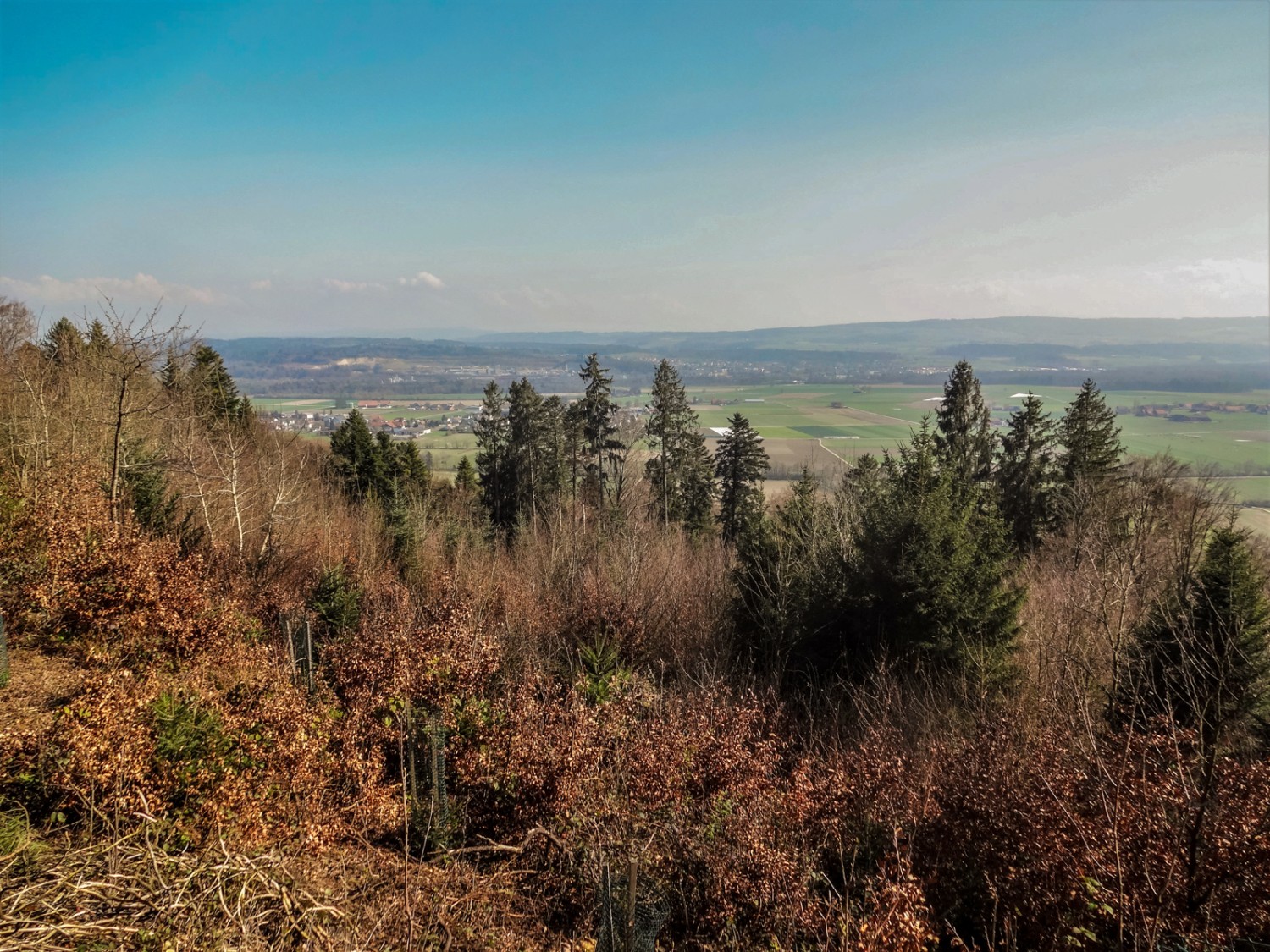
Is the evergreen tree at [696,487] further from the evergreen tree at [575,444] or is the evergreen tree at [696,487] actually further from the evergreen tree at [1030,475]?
the evergreen tree at [1030,475]

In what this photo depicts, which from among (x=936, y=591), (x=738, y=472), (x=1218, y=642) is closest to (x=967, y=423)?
(x=738, y=472)

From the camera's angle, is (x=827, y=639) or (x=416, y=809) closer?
(x=416, y=809)

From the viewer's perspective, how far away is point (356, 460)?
3556 centimetres

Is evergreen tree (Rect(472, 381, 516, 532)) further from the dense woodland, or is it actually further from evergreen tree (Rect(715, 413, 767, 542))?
the dense woodland

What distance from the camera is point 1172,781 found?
593cm

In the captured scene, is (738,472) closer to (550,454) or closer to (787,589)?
(550,454)

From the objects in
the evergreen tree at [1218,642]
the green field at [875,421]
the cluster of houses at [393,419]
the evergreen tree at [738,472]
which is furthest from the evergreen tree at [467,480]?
the evergreen tree at [1218,642]

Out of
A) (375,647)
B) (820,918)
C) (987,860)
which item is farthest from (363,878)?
(987,860)

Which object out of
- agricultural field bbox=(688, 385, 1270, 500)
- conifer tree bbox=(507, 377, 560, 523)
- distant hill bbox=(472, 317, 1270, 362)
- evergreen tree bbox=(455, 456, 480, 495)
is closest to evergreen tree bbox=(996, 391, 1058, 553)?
agricultural field bbox=(688, 385, 1270, 500)

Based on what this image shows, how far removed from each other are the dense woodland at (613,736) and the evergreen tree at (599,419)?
1380cm

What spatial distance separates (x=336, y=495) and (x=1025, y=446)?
31.1 meters

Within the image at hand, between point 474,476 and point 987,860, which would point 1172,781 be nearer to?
point 987,860

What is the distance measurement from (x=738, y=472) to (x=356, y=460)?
20.8 meters

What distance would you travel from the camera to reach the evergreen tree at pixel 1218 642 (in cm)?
993
